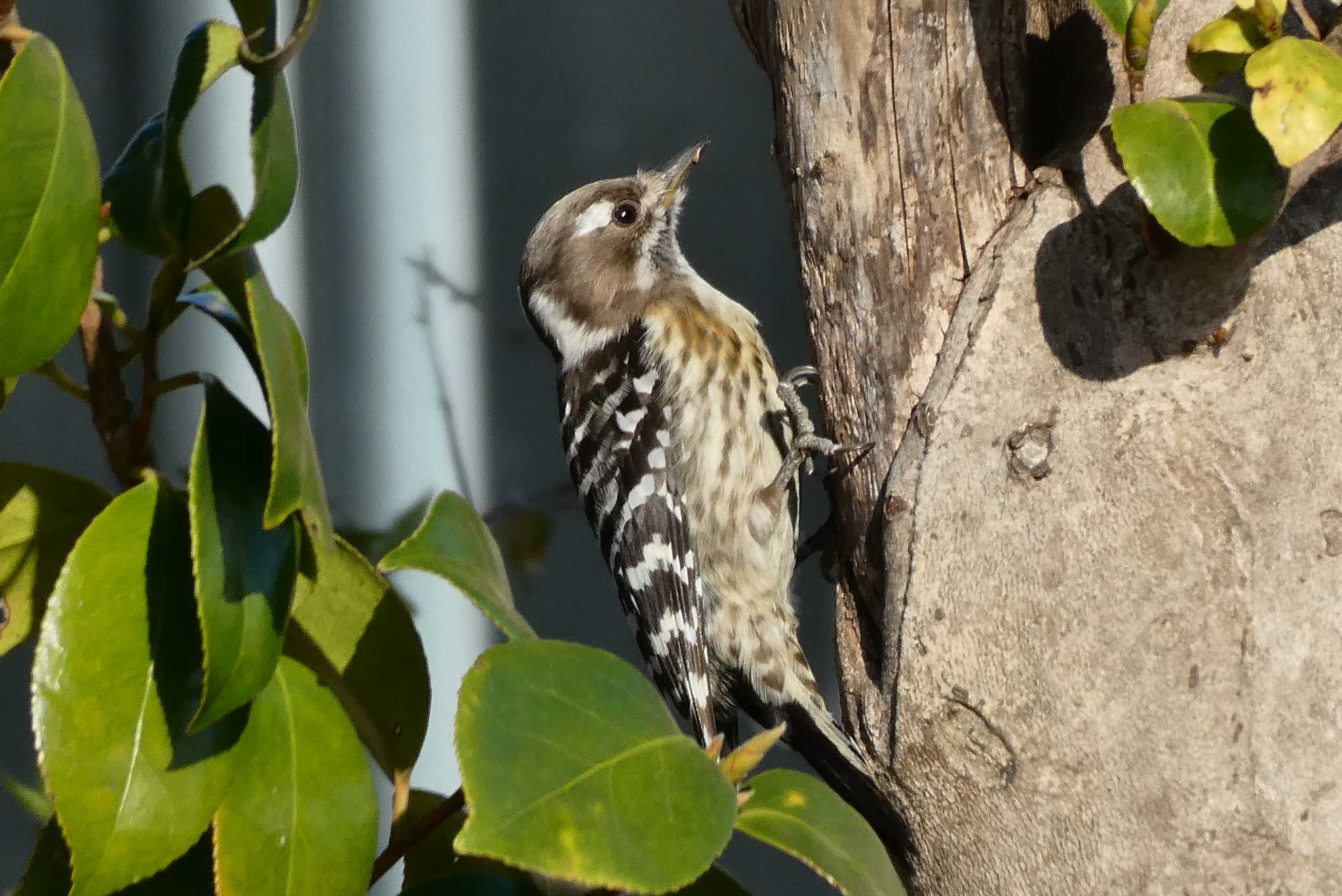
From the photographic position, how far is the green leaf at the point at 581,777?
2.63 ft

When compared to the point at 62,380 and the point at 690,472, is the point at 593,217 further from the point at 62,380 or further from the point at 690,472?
the point at 62,380

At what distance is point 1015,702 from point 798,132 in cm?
74

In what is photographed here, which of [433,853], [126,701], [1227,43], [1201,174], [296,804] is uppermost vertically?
[1227,43]

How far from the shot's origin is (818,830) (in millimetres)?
1024

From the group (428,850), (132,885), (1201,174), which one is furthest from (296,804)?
(1201,174)

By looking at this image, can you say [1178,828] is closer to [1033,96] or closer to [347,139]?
[1033,96]

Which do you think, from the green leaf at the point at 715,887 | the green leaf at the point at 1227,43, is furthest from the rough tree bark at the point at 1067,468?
the green leaf at the point at 715,887

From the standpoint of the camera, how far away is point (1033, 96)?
5.13ft

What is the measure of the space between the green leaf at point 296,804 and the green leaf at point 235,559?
11 cm

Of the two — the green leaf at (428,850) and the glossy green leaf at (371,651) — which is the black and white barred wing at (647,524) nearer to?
the green leaf at (428,850)

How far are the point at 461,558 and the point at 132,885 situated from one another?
0.43m

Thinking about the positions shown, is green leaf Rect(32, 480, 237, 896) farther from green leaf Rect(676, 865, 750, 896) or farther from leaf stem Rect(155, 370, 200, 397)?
green leaf Rect(676, 865, 750, 896)

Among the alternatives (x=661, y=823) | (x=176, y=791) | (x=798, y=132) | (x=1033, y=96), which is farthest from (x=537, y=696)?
(x=1033, y=96)

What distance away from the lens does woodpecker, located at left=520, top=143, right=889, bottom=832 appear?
6.97 feet
